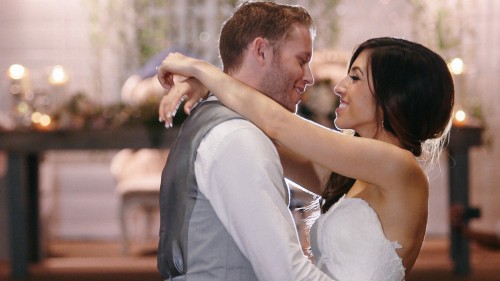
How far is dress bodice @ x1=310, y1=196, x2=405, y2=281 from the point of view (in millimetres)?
2066

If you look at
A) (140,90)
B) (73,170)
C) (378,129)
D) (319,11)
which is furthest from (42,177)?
(378,129)

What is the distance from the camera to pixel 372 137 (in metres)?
2.17

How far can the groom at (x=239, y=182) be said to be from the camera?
1746mm

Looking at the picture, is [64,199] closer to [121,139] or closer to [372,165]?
[121,139]

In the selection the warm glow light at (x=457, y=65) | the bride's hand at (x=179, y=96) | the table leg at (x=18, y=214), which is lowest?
the table leg at (x=18, y=214)

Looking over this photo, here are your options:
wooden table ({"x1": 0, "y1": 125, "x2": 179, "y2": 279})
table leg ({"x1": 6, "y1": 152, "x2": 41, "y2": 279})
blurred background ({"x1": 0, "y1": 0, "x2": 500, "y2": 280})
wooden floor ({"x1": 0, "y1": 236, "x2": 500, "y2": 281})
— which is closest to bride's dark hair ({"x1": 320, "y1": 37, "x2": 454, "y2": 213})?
wooden table ({"x1": 0, "y1": 125, "x2": 179, "y2": 279})

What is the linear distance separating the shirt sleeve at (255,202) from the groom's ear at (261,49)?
0.21 m

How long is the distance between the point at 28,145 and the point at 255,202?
12.3ft

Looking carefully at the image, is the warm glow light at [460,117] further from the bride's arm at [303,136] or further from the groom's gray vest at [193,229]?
the groom's gray vest at [193,229]

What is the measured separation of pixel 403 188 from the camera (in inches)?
80.9

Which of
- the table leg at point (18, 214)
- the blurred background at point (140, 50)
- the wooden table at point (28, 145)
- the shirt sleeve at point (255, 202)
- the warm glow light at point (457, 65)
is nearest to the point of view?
the shirt sleeve at point (255, 202)

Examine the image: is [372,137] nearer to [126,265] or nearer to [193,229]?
[193,229]

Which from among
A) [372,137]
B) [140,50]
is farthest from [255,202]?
[140,50]

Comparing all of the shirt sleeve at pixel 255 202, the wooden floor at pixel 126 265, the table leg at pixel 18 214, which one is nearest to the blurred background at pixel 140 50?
the wooden floor at pixel 126 265
